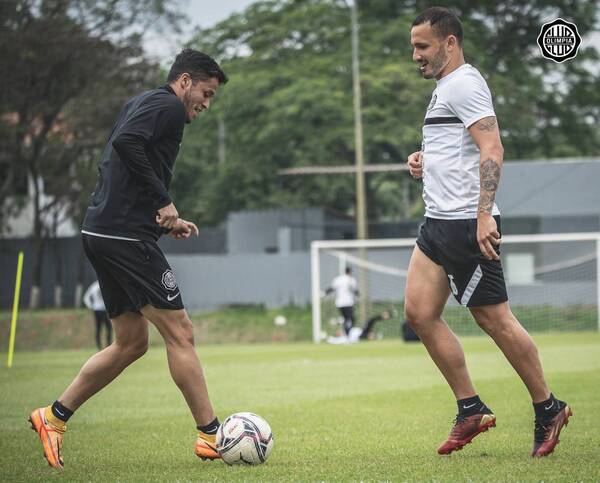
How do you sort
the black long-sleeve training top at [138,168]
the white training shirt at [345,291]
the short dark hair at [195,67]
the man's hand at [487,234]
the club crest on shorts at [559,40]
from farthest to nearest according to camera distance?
the club crest on shorts at [559,40] < the white training shirt at [345,291] < the short dark hair at [195,67] < the black long-sleeve training top at [138,168] < the man's hand at [487,234]

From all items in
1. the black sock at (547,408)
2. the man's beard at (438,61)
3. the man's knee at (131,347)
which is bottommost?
the black sock at (547,408)

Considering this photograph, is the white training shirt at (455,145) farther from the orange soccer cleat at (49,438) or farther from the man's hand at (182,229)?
the orange soccer cleat at (49,438)

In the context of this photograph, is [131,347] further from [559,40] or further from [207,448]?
[559,40]

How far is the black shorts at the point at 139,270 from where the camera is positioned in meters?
6.13

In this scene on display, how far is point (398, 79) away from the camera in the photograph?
34.8 m

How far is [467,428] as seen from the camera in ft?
20.2

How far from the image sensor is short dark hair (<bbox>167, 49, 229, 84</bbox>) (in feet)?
20.7

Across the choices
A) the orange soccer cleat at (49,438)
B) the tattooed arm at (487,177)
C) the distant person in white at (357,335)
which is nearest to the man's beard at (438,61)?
the tattooed arm at (487,177)

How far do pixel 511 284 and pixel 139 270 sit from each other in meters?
27.0

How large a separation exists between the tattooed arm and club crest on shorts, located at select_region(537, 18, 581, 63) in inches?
937

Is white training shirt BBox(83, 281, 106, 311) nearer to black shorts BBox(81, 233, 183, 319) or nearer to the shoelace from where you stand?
black shorts BBox(81, 233, 183, 319)

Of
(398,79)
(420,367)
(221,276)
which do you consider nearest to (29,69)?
(221,276)

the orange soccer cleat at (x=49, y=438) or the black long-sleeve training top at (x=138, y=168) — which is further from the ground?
the black long-sleeve training top at (x=138, y=168)

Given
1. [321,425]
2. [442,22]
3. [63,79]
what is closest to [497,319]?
[442,22]
